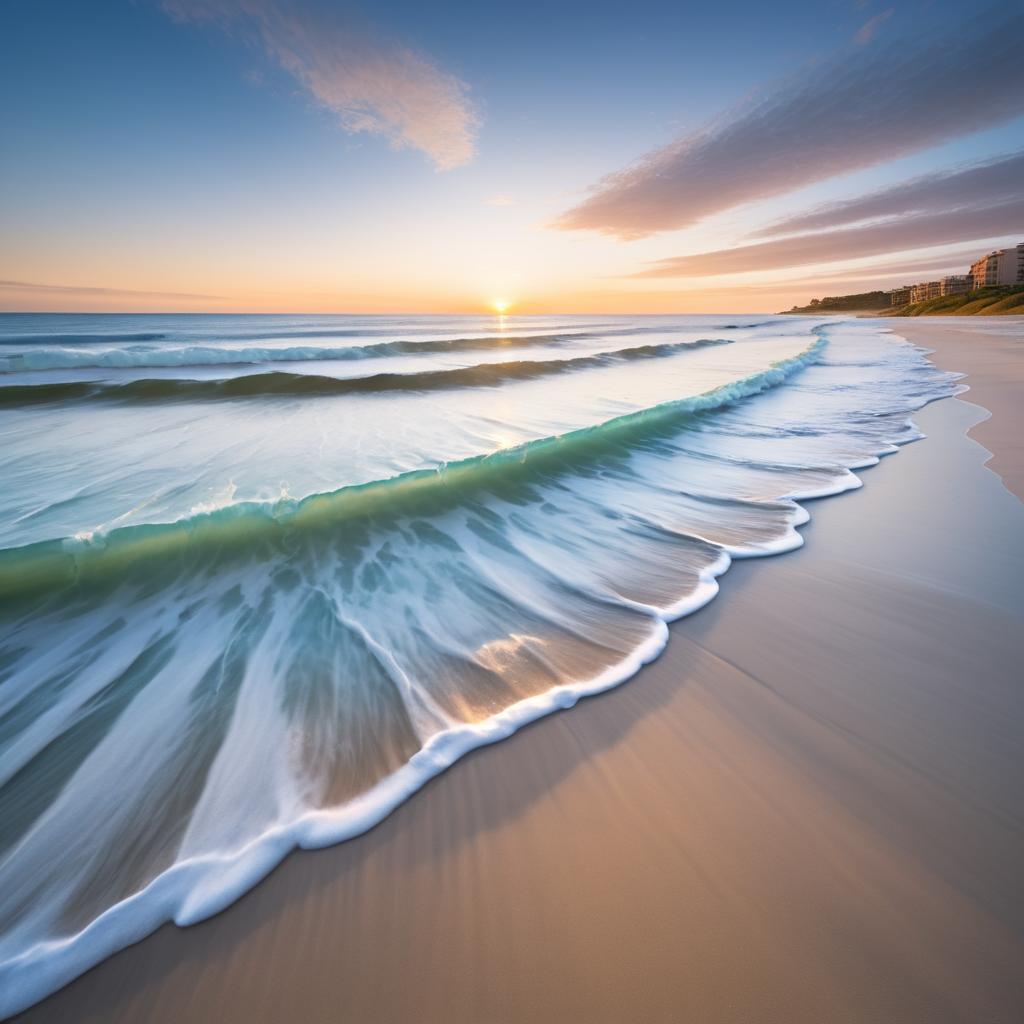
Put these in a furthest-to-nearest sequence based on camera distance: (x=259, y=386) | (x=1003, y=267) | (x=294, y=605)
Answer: (x=1003, y=267) → (x=259, y=386) → (x=294, y=605)

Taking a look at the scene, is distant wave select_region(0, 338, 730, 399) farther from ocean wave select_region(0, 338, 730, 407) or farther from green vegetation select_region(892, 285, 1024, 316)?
green vegetation select_region(892, 285, 1024, 316)

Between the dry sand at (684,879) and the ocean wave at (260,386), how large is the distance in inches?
386

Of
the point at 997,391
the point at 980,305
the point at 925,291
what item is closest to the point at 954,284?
the point at 925,291

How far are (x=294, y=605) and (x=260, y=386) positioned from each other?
935cm

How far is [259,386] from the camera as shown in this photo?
1073cm

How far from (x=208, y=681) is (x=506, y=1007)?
186 centimetres

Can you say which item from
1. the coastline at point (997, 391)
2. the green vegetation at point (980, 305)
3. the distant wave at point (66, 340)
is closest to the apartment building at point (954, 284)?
the green vegetation at point (980, 305)

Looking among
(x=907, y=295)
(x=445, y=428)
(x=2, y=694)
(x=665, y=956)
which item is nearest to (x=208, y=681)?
(x=2, y=694)

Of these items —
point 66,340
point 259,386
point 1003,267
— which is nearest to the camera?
point 259,386

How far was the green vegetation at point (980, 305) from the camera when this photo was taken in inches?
1714

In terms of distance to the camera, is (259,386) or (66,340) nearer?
(259,386)

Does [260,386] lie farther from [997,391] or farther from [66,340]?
[66,340]

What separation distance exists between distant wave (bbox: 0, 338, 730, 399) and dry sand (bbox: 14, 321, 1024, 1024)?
9.81 meters

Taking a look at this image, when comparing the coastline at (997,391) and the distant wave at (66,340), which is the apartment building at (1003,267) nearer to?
the coastline at (997,391)
